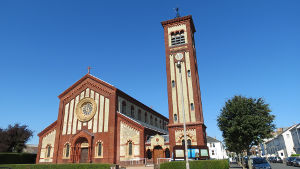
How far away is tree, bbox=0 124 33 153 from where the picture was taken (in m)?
42.3

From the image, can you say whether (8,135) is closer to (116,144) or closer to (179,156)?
(116,144)

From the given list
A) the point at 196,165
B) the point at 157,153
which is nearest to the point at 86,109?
the point at 157,153

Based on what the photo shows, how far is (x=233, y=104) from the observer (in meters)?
27.5

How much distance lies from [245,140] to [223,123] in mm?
3482

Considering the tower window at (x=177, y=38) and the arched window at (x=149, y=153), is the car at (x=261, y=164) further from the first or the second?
the tower window at (x=177, y=38)

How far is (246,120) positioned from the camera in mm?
25578

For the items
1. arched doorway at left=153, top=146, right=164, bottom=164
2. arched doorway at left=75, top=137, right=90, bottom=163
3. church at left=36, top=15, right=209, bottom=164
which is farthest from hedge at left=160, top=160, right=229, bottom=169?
arched doorway at left=75, top=137, right=90, bottom=163

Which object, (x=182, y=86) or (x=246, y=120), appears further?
(x=182, y=86)

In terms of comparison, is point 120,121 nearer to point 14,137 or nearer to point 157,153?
point 157,153

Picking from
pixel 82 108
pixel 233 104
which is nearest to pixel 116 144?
pixel 82 108

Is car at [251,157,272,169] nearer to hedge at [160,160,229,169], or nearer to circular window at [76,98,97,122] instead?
hedge at [160,160,229,169]

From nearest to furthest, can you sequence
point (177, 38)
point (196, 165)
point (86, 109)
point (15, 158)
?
point (196, 165) < point (86, 109) < point (177, 38) < point (15, 158)

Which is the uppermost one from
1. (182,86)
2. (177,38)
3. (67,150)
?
(177,38)

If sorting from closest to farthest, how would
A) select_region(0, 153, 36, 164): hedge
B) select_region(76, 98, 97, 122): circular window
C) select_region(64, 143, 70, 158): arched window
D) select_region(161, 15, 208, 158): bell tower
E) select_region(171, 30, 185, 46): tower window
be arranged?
select_region(161, 15, 208, 158): bell tower
select_region(64, 143, 70, 158): arched window
select_region(76, 98, 97, 122): circular window
select_region(171, 30, 185, 46): tower window
select_region(0, 153, 36, 164): hedge
